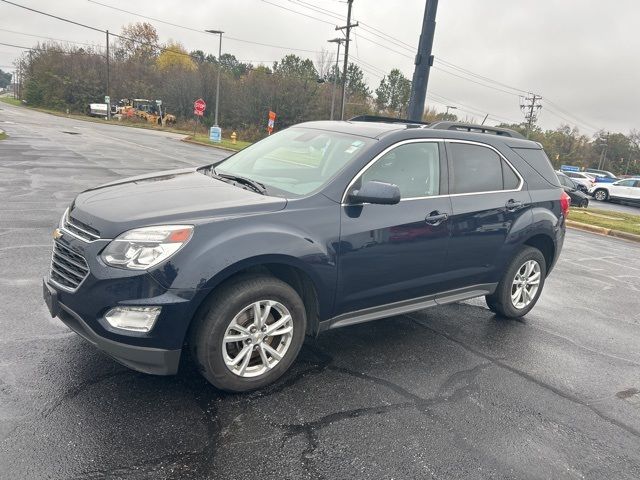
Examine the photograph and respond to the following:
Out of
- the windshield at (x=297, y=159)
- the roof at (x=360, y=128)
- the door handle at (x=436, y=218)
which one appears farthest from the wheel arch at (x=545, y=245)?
the windshield at (x=297, y=159)

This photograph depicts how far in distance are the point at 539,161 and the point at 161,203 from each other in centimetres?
395

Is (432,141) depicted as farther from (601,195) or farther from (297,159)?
(601,195)

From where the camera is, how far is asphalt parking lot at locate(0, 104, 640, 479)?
2629 millimetres

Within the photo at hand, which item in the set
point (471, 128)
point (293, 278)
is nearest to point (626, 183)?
point (471, 128)

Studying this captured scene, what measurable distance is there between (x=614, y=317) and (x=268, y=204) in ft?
15.5

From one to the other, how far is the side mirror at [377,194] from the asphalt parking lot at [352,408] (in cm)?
130

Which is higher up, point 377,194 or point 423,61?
point 423,61

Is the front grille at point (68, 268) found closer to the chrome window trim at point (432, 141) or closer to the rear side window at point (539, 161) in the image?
the chrome window trim at point (432, 141)

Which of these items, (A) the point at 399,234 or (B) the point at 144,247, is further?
(A) the point at 399,234

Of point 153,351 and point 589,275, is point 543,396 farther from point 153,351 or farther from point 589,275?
point 589,275

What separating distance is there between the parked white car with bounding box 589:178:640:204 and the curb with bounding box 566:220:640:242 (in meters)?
19.6

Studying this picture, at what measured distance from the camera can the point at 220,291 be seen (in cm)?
307

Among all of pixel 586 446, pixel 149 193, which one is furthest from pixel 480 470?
pixel 149 193

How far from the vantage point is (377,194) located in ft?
11.4
